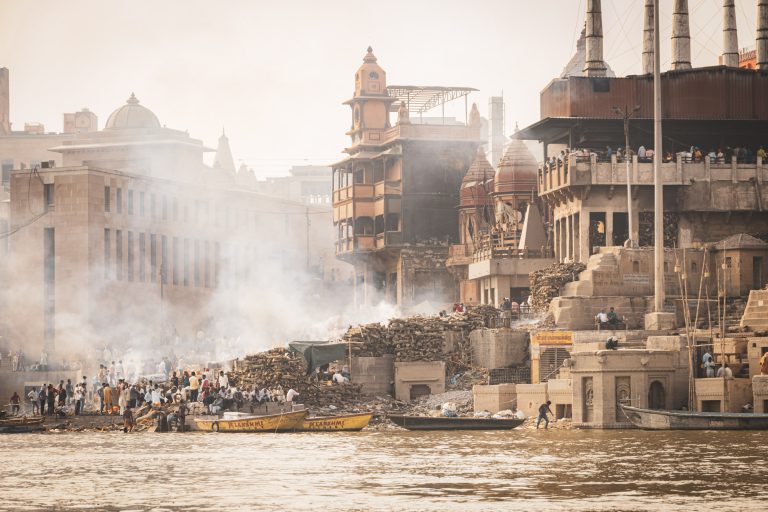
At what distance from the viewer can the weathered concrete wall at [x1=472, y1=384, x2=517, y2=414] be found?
66062 mm

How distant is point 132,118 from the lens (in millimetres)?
136375

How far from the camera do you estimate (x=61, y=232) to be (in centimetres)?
11512

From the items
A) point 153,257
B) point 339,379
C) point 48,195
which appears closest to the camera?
point 339,379

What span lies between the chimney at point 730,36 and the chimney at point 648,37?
3626 mm

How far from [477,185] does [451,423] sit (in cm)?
3482

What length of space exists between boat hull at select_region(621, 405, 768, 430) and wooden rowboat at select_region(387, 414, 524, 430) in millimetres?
4758

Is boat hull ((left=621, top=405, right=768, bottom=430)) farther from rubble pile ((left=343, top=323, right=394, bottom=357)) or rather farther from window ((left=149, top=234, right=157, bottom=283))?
window ((left=149, top=234, right=157, bottom=283))

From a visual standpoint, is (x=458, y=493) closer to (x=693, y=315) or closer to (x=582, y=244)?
(x=693, y=315)

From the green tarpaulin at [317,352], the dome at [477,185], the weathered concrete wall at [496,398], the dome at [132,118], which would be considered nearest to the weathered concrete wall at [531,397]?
the weathered concrete wall at [496,398]

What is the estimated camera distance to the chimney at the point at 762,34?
83250mm

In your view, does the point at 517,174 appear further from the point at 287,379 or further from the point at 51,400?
the point at 51,400

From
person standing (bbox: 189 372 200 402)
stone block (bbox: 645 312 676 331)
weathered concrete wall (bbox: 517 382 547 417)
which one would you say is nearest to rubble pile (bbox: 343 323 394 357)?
person standing (bbox: 189 372 200 402)

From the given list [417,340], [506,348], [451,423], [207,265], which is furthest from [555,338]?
[207,265]

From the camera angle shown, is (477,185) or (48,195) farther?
(48,195)
